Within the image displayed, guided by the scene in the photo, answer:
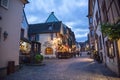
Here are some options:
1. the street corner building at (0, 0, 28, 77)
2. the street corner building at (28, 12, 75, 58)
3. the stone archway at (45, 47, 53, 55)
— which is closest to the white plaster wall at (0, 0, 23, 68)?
the street corner building at (0, 0, 28, 77)

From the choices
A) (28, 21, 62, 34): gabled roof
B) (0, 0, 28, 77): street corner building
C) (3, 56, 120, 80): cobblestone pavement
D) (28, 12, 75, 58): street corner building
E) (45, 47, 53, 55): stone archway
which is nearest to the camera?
(3, 56, 120, 80): cobblestone pavement

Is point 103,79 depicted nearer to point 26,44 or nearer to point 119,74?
point 119,74

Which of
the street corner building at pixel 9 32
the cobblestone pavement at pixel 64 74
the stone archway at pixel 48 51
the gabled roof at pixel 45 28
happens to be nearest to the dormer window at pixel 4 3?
the street corner building at pixel 9 32

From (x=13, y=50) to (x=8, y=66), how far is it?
1290 millimetres

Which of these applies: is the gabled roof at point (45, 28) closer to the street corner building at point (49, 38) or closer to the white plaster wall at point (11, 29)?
the street corner building at point (49, 38)

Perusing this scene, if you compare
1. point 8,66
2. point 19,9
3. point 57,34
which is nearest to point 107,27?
point 8,66

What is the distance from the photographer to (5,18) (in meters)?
9.59

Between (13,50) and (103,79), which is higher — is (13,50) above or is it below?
above

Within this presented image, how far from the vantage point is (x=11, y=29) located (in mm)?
10406

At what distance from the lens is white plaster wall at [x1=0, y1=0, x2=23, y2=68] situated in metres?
9.35

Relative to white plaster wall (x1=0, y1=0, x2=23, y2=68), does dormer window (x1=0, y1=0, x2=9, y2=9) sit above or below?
above

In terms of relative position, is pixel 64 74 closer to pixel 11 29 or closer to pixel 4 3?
pixel 11 29

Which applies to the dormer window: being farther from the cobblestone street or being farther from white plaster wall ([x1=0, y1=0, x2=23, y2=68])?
the cobblestone street

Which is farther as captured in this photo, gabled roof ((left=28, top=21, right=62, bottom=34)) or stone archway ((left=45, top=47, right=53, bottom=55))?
gabled roof ((left=28, top=21, right=62, bottom=34))
